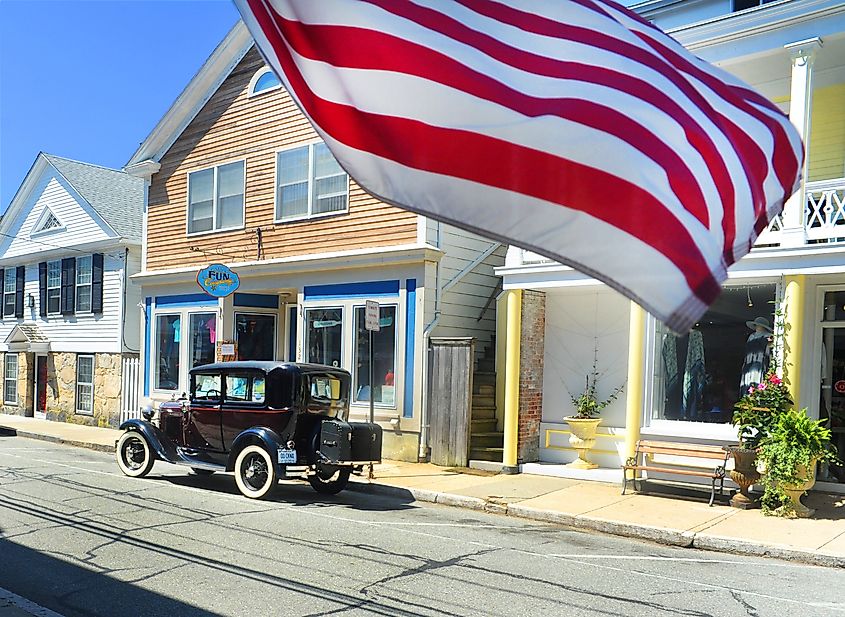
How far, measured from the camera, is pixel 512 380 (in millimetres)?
13492

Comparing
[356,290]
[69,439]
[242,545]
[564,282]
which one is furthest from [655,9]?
[69,439]

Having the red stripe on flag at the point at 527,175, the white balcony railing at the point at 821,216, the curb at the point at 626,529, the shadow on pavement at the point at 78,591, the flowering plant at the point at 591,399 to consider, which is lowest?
the curb at the point at 626,529

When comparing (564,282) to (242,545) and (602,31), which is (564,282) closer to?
(242,545)

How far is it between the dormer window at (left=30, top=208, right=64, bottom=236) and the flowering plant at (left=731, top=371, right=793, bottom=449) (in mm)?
21185

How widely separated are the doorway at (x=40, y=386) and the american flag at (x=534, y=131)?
82.0 ft

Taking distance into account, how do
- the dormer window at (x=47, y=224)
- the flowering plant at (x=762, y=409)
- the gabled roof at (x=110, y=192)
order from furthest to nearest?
the dormer window at (x=47, y=224) < the gabled roof at (x=110, y=192) < the flowering plant at (x=762, y=409)

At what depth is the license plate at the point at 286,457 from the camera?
10.6 metres

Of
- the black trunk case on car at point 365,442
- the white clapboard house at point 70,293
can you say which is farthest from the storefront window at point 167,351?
the black trunk case on car at point 365,442

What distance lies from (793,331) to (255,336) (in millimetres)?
12135

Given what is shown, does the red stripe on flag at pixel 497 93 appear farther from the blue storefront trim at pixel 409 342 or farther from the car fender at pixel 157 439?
the blue storefront trim at pixel 409 342

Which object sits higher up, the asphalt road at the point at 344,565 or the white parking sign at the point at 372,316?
the white parking sign at the point at 372,316

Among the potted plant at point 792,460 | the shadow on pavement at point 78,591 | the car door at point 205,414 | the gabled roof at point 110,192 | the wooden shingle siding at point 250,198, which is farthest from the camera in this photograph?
the gabled roof at point 110,192

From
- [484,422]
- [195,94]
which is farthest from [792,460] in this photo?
[195,94]

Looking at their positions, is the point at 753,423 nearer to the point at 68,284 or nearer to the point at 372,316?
the point at 372,316
